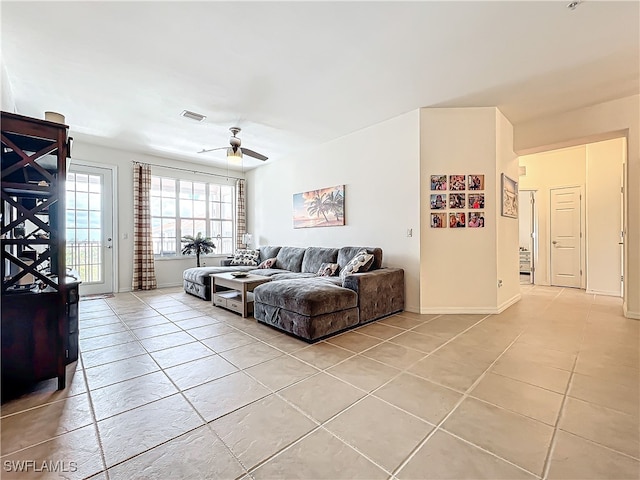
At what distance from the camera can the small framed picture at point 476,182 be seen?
3.96m

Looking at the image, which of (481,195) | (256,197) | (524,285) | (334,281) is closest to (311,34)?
(334,281)

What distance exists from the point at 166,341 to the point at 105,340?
65cm

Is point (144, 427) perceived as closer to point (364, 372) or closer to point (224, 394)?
point (224, 394)

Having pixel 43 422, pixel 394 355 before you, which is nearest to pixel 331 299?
pixel 394 355

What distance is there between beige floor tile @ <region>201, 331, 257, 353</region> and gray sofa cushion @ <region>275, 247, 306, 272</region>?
88.2 inches

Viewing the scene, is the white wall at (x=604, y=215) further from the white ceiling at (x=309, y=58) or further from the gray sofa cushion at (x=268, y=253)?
the gray sofa cushion at (x=268, y=253)

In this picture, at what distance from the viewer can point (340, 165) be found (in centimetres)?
507

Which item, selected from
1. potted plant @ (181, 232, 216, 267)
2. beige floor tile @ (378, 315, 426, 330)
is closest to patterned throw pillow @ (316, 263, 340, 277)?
beige floor tile @ (378, 315, 426, 330)

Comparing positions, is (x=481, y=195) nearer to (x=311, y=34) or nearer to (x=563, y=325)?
(x=563, y=325)

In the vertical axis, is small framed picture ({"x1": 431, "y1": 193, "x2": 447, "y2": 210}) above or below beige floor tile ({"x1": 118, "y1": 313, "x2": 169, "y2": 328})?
above

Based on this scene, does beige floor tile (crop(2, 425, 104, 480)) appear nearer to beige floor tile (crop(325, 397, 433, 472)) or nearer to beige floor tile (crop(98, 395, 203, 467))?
beige floor tile (crop(98, 395, 203, 467))

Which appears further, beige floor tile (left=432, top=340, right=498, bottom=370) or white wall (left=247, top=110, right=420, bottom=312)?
white wall (left=247, top=110, right=420, bottom=312)

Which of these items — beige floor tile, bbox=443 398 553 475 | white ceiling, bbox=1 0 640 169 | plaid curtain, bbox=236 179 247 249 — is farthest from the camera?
plaid curtain, bbox=236 179 247 249

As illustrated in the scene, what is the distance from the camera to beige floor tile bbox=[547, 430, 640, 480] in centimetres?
128
